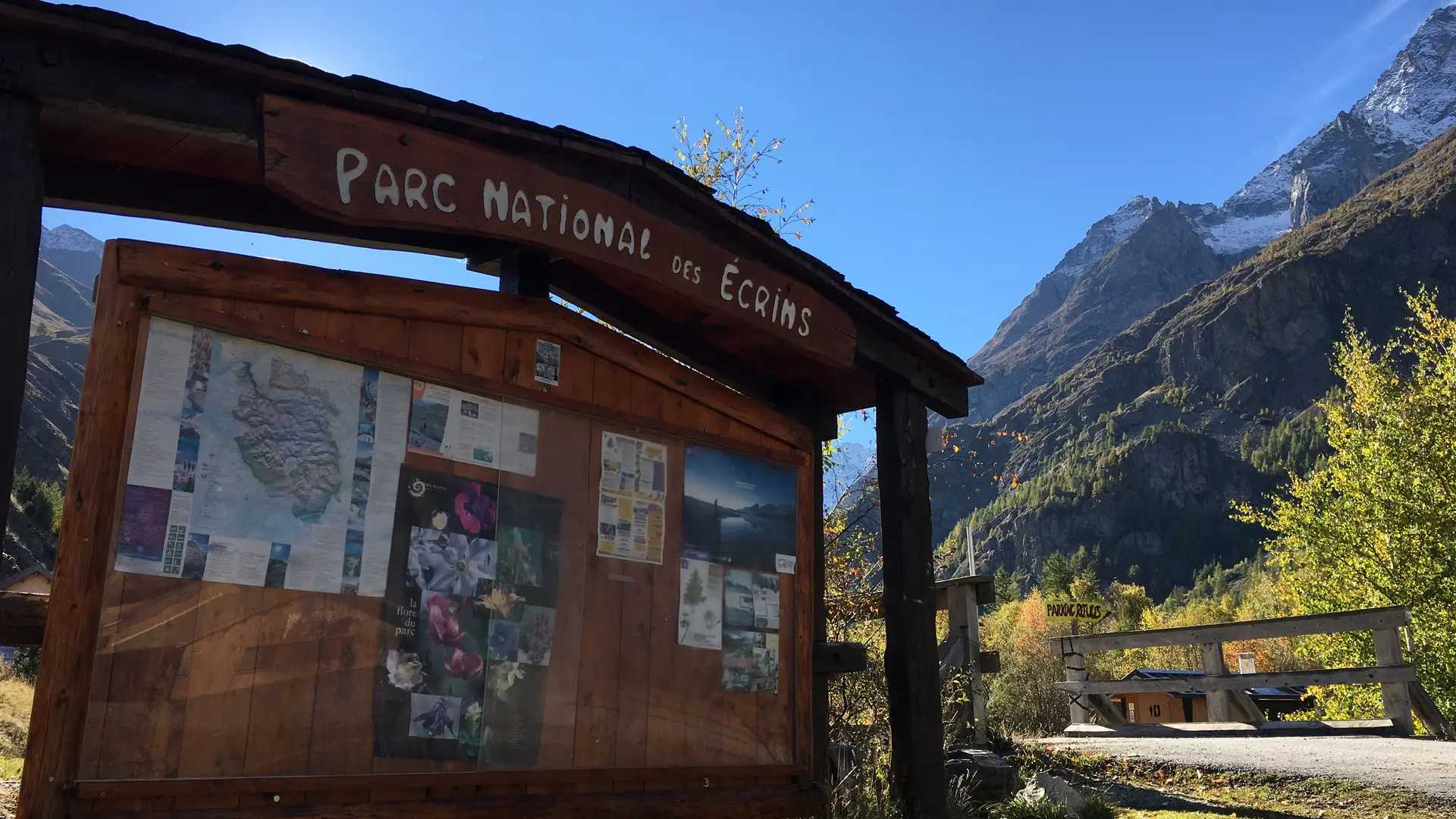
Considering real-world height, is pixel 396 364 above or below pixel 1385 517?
below

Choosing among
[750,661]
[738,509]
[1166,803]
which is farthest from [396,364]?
[1166,803]

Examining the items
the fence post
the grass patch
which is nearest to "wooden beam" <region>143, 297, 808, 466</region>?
the grass patch

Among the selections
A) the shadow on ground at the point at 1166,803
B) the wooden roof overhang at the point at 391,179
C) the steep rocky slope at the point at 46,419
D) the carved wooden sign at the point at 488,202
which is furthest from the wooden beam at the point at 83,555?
the steep rocky slope at the point at 46,419

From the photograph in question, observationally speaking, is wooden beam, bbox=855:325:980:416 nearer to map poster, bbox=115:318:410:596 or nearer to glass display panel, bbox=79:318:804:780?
glass display panel, bbox=79:318:804:780

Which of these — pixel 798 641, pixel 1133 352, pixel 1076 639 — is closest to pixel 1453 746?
pixel 1076 639

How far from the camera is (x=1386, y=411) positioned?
58.2 feet

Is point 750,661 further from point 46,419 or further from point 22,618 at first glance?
point 46,419

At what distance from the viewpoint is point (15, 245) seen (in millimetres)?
3314

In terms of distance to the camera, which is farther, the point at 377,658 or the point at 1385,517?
the point at 1385,517

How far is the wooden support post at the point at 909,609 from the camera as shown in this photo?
19.4 feet

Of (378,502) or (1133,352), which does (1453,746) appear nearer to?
(378,502)

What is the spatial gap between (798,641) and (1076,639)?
28.3 feet

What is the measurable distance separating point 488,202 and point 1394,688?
33.0ft

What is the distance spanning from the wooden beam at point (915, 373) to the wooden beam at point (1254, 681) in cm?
442
